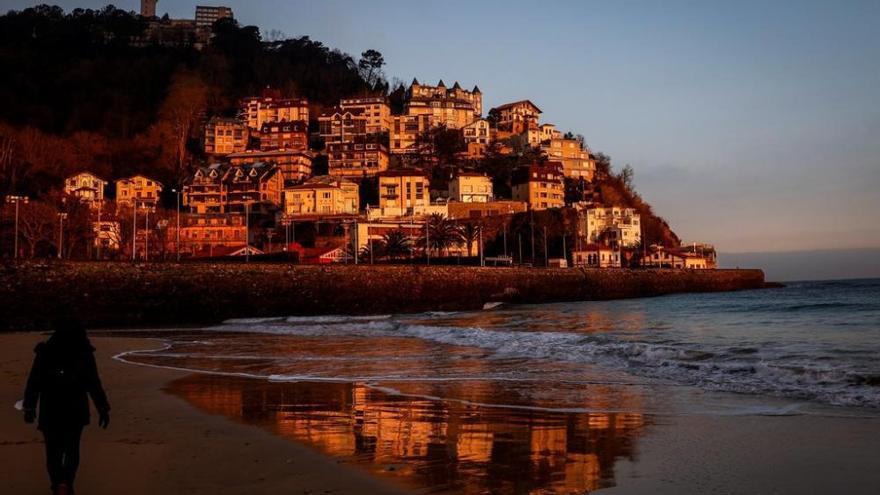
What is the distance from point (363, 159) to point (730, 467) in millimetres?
A: 98742

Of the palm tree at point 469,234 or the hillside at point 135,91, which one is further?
the hillside at point 135,91

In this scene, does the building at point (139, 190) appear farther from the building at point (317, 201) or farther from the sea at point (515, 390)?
the sea at point (515, 390)

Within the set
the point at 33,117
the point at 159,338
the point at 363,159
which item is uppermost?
the point at 33,117

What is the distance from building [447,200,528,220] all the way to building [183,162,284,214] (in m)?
25.7

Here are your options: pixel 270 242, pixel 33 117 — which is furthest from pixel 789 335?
pixel 33 117

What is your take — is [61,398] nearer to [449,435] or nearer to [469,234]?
[449,435]

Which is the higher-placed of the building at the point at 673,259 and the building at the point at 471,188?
the building at the point at 471,188

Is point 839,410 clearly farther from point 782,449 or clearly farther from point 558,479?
point 558,479

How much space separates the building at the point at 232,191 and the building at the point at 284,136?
52.8 ft

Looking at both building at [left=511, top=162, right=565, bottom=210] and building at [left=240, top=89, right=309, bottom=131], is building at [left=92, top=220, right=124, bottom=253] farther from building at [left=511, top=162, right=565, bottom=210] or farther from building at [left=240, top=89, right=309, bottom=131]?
building at [left=511, top=162, right=565, bottom=210]

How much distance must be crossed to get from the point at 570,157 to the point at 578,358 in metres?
104

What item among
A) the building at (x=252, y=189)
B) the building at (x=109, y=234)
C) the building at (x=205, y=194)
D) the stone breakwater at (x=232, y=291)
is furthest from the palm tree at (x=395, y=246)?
the building at (x=109, y=234)

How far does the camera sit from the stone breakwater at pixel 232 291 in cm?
3431

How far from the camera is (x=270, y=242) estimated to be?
83438mm
